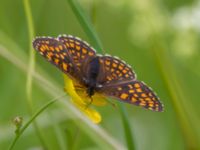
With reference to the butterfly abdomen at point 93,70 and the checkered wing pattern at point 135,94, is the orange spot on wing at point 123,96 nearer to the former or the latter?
the checkered wing pattern at point 135,94

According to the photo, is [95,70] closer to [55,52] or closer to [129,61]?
[55,52]

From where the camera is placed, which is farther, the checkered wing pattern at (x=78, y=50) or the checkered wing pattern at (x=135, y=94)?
the checkered wing pattern at (x=78, y=50)

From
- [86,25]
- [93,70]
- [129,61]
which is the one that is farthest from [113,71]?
[129,61]

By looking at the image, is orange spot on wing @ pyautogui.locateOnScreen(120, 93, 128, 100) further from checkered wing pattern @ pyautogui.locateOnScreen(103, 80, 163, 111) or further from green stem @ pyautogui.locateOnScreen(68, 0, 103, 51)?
green stem @ pyautogui.locateOnScreen(68, 0, 103, 51)

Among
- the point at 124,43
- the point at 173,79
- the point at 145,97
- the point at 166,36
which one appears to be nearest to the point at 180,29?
the point at 166,36

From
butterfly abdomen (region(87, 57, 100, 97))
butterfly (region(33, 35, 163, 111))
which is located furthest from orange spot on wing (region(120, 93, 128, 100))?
butterfly abdomen (region(87, 57, 100, 97))

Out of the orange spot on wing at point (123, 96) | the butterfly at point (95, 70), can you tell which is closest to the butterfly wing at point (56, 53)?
the butterfly at point (95, 70)
